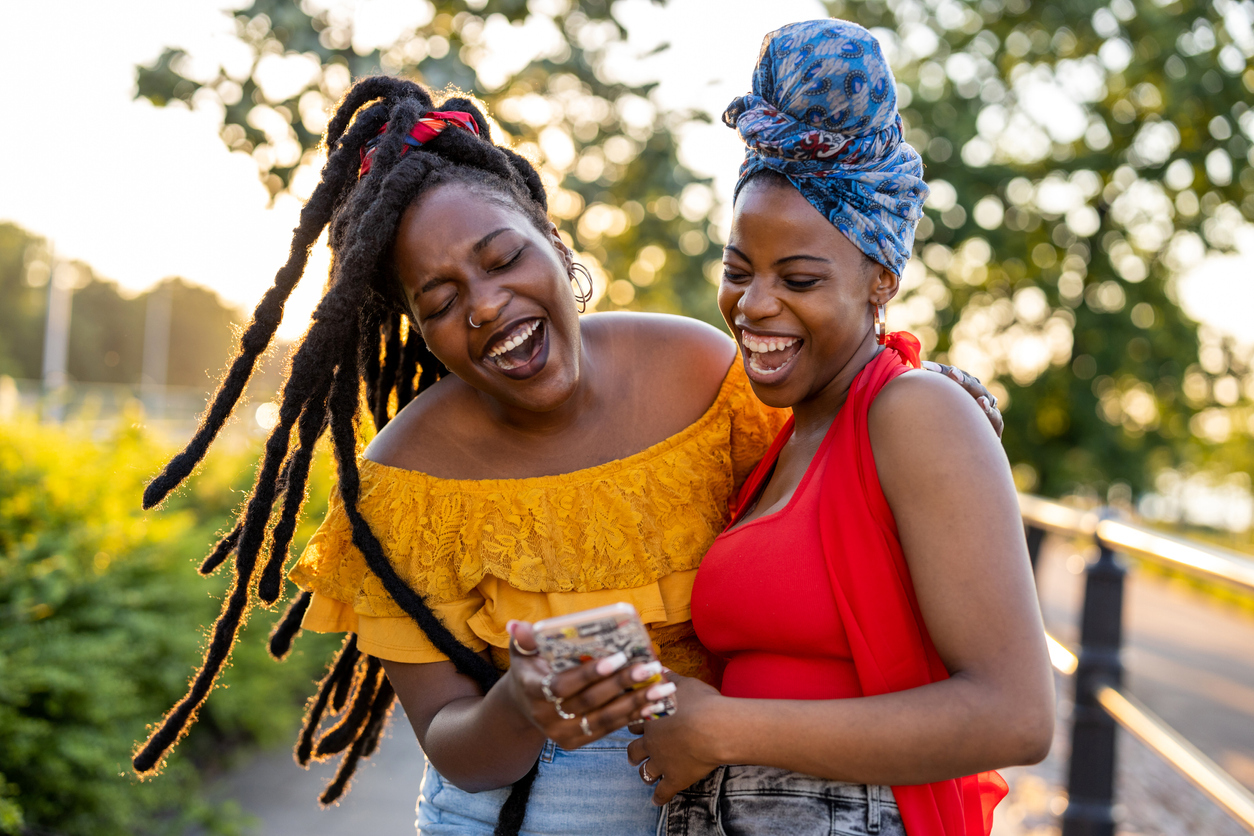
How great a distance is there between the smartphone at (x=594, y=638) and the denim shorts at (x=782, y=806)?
39cm

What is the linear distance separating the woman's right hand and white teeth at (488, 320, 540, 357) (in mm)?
723

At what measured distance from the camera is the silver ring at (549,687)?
55.4 inches

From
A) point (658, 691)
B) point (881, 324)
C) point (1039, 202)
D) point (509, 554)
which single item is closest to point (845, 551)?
point (658, 691)

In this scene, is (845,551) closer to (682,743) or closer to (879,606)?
(879,606)

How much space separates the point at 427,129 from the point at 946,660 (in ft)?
5.05

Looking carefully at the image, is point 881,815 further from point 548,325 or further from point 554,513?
point 548,325

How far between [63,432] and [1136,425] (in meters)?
19.7

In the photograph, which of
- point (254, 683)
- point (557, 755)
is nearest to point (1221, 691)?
point (254, 683)

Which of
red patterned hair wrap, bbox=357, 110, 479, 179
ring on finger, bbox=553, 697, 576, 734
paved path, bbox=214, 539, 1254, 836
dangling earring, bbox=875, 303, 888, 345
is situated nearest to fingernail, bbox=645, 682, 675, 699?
ring on finger, bbox=553, 697, 576, 734

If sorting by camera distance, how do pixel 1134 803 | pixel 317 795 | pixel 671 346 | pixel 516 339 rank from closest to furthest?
pixel 516 339 → pixel 671 346 → pixel 317 795 → pixel 1134 803

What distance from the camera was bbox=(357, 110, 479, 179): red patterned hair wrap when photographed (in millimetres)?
2225

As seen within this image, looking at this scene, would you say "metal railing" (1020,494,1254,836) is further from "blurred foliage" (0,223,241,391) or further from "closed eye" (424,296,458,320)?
"blurred foliage" (0,223,241,391)

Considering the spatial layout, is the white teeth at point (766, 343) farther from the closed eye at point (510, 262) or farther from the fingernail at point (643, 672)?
the fingernail at point (643, 672)

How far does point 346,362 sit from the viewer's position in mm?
2285
